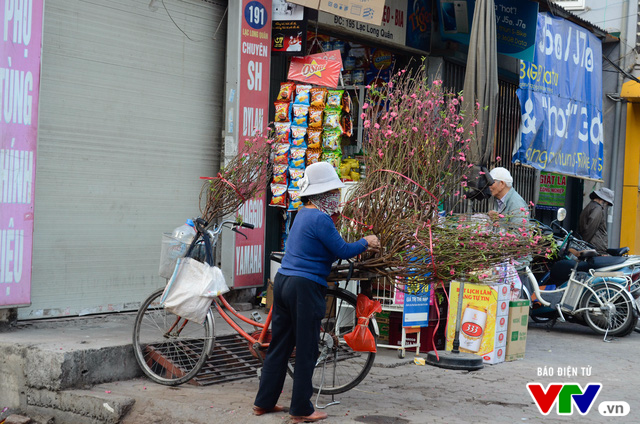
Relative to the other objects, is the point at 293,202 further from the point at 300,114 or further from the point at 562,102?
the point at 562,102

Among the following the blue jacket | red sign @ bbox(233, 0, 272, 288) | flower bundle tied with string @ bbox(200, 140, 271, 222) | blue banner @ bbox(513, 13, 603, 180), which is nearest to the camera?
the blue jacket

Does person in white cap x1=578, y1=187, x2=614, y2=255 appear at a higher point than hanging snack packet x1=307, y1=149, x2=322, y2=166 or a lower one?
lower

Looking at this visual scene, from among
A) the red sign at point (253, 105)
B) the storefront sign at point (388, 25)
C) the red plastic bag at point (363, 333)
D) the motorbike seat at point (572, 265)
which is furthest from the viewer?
the motorbike seat at point (572, 265)

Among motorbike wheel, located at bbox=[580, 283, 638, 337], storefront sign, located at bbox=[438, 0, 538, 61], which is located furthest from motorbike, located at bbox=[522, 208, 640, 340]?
storefront sign, located at bbox=[438, 0, 538, 61]

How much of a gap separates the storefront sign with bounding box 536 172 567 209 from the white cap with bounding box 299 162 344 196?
31.7ft

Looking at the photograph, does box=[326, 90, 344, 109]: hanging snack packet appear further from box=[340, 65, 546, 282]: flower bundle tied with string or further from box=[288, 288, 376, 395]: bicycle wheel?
box=[288, 288, 376, 395]: bicycle wheel

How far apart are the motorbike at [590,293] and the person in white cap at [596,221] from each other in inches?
51.9

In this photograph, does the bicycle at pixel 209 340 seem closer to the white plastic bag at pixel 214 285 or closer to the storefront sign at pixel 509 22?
the white plastic bag at pixel 214 285

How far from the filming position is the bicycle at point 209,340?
524cm

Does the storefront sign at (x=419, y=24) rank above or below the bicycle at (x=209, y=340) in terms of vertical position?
above

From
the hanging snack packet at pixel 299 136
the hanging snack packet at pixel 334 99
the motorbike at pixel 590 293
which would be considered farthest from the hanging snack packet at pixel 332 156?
the motorbike at pixel 590 293

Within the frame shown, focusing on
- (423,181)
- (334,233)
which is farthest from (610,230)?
(334,233)

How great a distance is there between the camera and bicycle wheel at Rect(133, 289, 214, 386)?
563cm

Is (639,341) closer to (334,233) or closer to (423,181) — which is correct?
(423,181)
